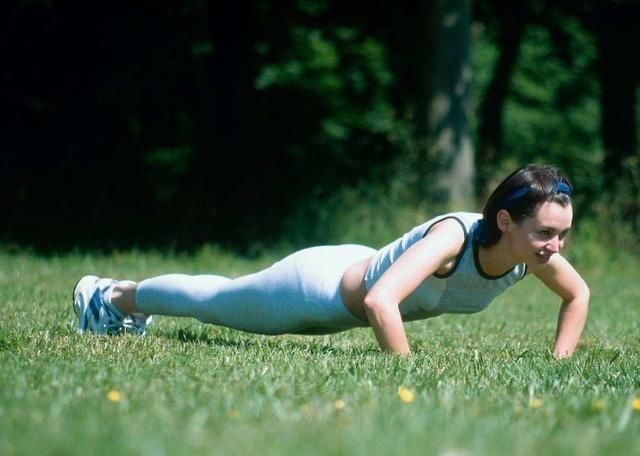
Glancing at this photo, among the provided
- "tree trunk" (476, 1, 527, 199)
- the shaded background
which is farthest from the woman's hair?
"tree trunk" (476, 1, 527, 199)

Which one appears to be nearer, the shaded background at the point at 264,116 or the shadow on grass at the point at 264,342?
the shadow on grass at the point at 264,342

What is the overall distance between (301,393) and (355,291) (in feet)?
5.36

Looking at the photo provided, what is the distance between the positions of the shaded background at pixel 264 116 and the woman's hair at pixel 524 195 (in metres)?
8.98

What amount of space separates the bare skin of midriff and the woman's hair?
2.25 ft

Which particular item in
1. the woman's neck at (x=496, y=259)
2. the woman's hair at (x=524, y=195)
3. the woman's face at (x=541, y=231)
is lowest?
the woman's neck at (x=496, y=259)

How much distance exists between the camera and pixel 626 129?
20203 mm

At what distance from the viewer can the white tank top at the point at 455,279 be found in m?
5.71

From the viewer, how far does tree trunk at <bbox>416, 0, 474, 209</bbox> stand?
15.3 metres

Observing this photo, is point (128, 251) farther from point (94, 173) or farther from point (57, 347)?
point (57, 347)

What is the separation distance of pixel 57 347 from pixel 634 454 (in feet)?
10.3

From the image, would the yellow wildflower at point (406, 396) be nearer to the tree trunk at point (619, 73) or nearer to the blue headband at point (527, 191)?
the blue headband at point (527, 191)

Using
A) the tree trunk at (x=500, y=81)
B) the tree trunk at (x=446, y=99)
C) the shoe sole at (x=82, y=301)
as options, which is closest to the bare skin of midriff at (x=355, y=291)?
the shoe sole at (x=82, y=301)

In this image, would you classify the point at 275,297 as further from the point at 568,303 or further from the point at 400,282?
the point at 568,303

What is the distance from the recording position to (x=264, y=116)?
20.9 m
